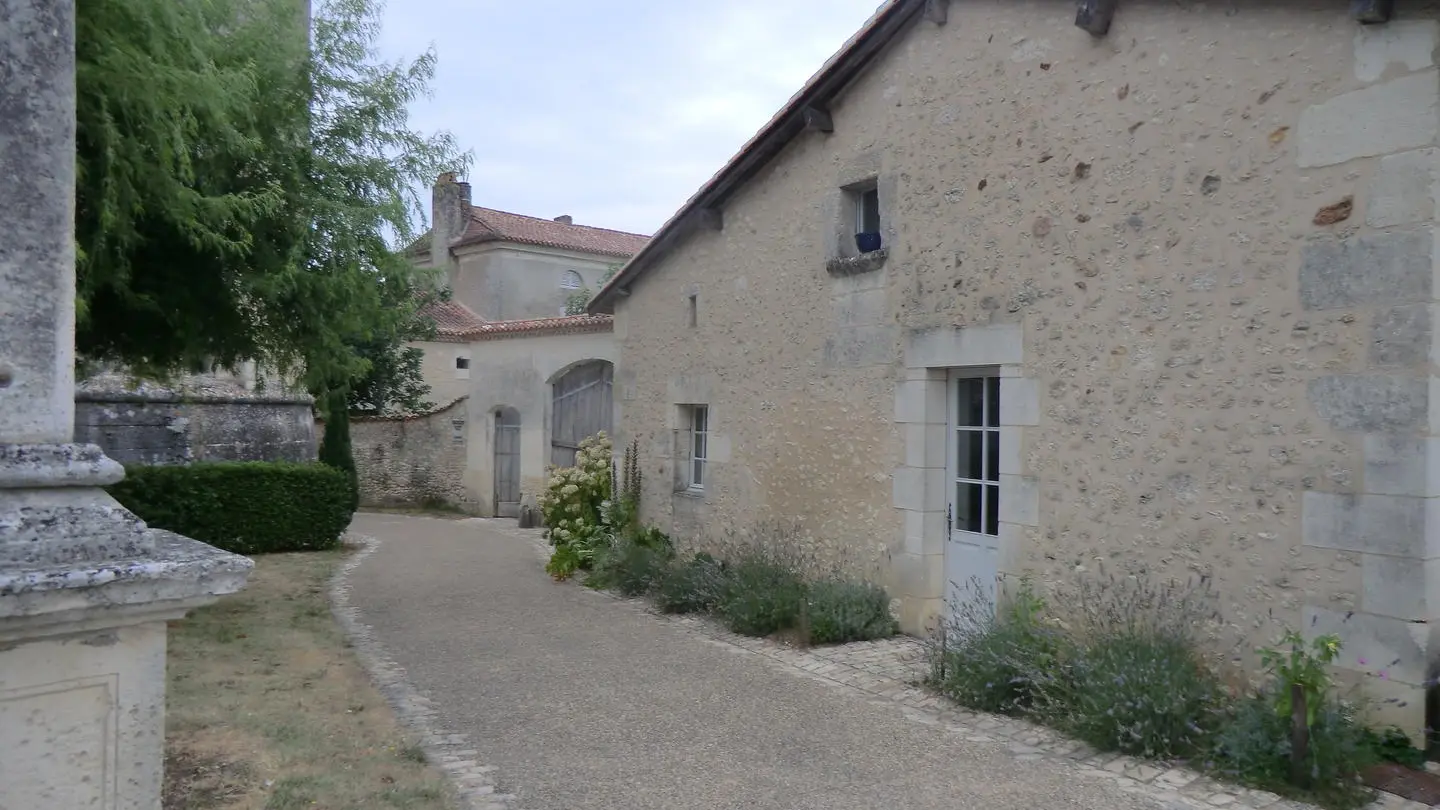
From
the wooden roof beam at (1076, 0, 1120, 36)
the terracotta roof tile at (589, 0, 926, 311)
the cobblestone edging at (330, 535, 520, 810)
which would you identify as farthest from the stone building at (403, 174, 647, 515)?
the wooden roof beam at (1076, 0, 1120, 36)

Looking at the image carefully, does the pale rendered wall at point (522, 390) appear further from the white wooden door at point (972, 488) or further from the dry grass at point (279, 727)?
the white wooden door at point (972, 488)

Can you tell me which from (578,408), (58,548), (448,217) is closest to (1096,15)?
(58,548)

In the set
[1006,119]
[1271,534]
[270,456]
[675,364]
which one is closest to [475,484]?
[270,456]

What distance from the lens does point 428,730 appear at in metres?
4.93

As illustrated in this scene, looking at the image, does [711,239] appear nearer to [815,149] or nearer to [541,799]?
[815,149]

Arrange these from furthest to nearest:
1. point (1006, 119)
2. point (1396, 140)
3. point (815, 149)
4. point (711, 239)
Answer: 1. point (711, 239)
2. point (815, 149)
3. point (1006, 119)
4. point (1396, 140)

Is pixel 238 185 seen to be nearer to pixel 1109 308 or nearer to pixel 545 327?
pixel 1109 308

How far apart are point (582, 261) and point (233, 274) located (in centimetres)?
1731

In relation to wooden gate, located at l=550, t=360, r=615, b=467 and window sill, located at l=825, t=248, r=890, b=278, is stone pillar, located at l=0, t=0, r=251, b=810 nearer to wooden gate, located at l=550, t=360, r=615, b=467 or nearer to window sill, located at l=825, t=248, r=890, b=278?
window sill, located at l=825, t=248, r=890, b=278

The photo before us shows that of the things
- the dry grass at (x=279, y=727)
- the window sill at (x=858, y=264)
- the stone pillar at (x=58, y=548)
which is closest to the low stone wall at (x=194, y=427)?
the dry grass at (x=279, y=727)

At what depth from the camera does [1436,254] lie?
410cm

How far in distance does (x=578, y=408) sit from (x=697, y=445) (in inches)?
196

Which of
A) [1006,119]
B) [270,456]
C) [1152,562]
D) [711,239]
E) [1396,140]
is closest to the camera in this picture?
[1396,140]

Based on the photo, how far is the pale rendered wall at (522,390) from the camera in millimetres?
13883
